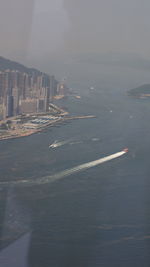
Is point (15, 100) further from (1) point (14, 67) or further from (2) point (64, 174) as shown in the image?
(2) point (64, 174)

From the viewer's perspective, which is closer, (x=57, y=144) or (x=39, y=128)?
(x=57, y=144)

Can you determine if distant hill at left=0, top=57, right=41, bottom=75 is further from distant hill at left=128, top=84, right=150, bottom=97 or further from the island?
distant hill at left=128, top=84, right=150, bottom=97

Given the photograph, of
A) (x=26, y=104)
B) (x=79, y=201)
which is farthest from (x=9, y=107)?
(x=79, y=201)

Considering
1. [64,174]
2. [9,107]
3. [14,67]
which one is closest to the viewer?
[64,174]

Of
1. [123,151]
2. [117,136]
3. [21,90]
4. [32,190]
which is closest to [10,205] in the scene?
[32,190]

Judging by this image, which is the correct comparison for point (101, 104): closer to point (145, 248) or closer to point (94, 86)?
point (94, 86)

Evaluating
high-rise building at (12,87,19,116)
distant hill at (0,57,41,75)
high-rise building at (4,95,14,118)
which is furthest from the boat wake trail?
distant hill at (0,57,41,75)
